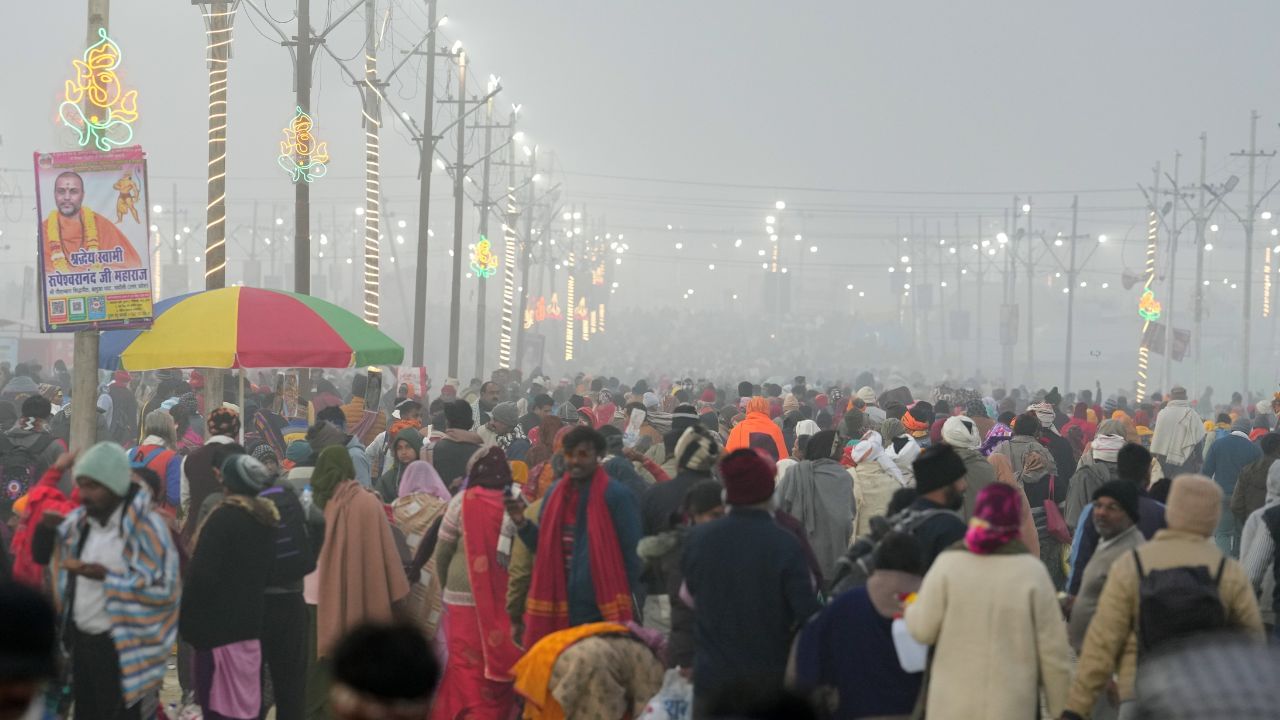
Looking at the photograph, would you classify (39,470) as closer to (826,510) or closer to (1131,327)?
(826,510)

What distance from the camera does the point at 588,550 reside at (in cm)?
809

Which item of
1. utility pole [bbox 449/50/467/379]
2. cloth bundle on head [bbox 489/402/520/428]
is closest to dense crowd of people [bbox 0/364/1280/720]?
cloth bundle on head [bbox 489/402/520/428]

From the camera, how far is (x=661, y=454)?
12516mm

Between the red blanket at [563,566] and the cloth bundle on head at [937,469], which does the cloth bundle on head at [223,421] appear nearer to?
the red blanket at [563,566]

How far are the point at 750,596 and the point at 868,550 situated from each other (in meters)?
0.57

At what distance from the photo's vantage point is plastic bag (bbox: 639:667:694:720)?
7.18 metres

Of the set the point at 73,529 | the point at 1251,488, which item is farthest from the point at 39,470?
the point at 1251,488

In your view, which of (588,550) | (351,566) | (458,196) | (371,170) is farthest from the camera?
(458,196)

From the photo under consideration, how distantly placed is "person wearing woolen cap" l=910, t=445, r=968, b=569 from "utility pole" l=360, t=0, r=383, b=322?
61.4ft

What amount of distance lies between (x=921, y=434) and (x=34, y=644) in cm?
1052

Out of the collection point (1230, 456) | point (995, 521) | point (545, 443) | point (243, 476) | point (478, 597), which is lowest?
point (478, 597)

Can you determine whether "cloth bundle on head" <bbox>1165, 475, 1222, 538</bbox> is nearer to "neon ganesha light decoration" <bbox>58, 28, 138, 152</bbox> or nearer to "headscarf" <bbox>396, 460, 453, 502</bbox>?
"headscarf" <bbox>396, 460, 453, 502</bbox>

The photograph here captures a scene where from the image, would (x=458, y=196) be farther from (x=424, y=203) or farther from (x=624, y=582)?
(x=624, y=582)

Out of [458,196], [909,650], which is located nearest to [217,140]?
[909,650]
